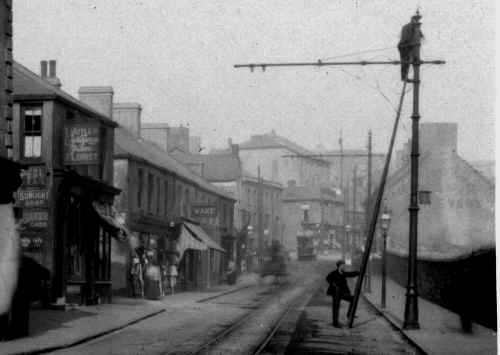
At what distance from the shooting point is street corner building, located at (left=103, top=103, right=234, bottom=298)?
3388 cm

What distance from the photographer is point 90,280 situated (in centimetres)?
2761

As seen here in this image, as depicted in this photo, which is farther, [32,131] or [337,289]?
[32,131]

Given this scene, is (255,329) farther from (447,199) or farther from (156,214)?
(447,199)

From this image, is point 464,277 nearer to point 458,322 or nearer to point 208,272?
point 458,322

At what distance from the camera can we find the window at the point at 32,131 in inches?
996

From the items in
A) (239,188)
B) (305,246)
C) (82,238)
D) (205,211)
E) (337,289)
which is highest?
(239,188)

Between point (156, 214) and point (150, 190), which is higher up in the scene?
point (150, 190)

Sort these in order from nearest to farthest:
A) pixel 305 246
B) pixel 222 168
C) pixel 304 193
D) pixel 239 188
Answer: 1. pixel 305 246
2. pixel 239 188
3. pixel 222 168
4. pixel 304 193

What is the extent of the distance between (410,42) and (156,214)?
21731 mm

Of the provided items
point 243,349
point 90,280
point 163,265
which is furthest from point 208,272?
point 243,349

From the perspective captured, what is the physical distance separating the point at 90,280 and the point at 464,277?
13.6 m

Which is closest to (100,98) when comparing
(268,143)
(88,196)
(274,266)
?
(88,196)

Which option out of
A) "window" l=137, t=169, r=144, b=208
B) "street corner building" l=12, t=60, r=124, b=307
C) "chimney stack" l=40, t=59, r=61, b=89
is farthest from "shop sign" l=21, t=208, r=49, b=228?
"window" l=137, t=169, r=144, b=208

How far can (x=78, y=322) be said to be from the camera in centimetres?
2052
